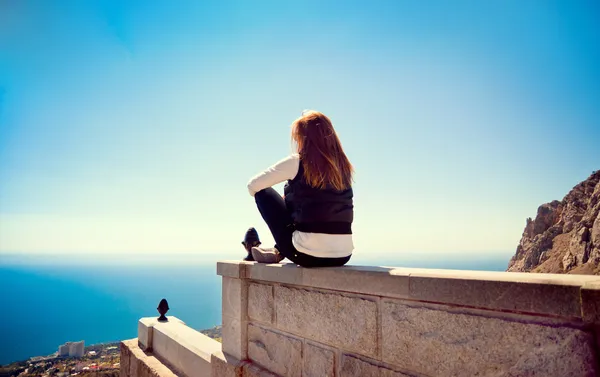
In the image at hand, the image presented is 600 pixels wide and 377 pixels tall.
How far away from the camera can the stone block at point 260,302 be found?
2.91 m

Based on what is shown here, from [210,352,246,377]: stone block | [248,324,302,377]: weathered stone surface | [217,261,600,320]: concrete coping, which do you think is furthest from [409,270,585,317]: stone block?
[210,352,246,377]: stone block

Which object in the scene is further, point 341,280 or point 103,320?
point 103,320

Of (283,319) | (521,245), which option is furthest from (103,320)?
(283,319)

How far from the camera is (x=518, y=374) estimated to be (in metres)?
1.42

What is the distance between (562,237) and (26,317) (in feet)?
671

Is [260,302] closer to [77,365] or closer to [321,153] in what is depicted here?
[321,153]

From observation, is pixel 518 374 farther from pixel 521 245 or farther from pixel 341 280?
pixel 521 245

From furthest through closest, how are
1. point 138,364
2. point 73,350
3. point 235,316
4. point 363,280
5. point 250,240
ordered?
point 73,350 → point 138,364 → point 250,240 → point 235,316 → point 363,280

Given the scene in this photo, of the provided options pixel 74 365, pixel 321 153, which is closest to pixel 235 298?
pixel 321 153

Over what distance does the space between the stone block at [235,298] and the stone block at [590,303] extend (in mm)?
2625

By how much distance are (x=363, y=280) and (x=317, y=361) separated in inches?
33.1

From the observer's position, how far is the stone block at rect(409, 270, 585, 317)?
4.20 feet

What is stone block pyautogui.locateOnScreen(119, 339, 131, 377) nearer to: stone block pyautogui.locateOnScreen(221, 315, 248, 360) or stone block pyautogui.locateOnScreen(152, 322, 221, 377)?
stone block pyautogui.locateOnScreen(152, 322, 221, 377)

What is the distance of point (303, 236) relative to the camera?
8.72 ft
